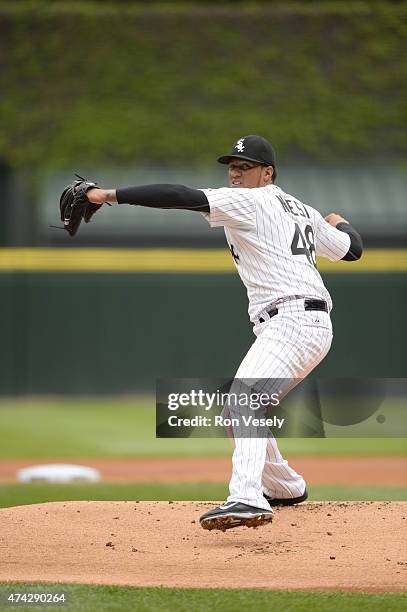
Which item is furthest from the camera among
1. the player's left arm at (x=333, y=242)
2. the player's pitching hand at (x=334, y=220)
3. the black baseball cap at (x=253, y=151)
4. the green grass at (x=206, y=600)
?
the player's pitching hand at (x=334, y=220)

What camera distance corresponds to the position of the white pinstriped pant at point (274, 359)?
4.09 meters

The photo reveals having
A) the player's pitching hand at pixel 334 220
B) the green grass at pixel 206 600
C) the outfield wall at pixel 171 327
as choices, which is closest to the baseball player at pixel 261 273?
the player's pitching hand at pixel 334 220

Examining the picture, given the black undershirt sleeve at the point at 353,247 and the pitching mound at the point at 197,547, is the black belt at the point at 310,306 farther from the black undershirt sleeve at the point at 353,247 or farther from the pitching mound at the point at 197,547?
the pitching mound at the point at 197,547

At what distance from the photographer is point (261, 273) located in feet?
14.4

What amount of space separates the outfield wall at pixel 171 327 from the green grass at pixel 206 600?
30.2ft

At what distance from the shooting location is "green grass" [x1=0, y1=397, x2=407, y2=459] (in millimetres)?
9888

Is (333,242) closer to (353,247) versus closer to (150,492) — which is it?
(353,247)

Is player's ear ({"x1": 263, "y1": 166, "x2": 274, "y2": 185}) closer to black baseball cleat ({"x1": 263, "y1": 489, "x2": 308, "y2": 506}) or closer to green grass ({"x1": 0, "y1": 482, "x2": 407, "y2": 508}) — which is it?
black baseball cleat ({"x1": 263, "y1": 489, "x2": 308, "y2": 506})

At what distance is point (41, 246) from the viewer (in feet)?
45.6

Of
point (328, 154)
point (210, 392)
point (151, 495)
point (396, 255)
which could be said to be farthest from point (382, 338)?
point (210, 392)

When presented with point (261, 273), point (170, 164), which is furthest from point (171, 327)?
point (261, 273)

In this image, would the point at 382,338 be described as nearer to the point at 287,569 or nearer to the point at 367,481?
the point at 367,481

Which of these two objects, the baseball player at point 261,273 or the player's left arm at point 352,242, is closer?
the baseball player at point 261,273

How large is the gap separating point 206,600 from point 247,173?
1.87m
